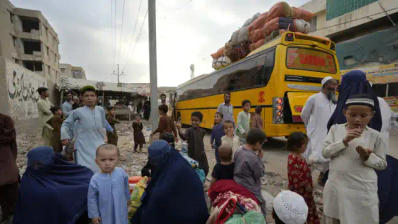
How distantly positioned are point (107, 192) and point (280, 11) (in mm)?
6951

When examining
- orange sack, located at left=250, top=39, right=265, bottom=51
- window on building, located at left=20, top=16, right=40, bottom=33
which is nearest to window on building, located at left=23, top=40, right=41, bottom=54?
window on building, located at left=20, top=16, right=40, bottom=33

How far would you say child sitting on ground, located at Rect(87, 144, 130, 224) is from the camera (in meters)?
1.77

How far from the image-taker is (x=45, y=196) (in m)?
1.87

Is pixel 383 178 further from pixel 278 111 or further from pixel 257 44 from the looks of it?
pixel 257 44

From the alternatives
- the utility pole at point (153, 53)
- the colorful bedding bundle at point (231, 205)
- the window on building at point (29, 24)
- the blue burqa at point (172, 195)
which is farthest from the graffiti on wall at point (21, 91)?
the window on building at point (29, 24)

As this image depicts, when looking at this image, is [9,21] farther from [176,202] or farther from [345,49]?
[345,49]

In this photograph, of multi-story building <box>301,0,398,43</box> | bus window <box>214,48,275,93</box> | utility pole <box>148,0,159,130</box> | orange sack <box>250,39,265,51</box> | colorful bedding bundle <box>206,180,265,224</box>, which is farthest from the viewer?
multi-story building <box>301,0,398,43</box>

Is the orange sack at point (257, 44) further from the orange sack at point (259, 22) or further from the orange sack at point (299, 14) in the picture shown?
the orange sack at point (299, 14)

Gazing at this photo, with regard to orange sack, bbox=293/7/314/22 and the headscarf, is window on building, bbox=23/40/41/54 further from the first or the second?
the headscarf

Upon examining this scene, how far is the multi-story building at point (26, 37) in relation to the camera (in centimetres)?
2058

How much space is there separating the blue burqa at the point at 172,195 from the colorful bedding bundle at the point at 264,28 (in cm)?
587

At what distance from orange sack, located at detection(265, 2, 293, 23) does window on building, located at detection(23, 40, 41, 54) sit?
1131 inches

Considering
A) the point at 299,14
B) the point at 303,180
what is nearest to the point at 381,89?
the point at 299,14

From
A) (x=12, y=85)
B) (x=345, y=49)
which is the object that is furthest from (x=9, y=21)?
(x=345, y=49)
